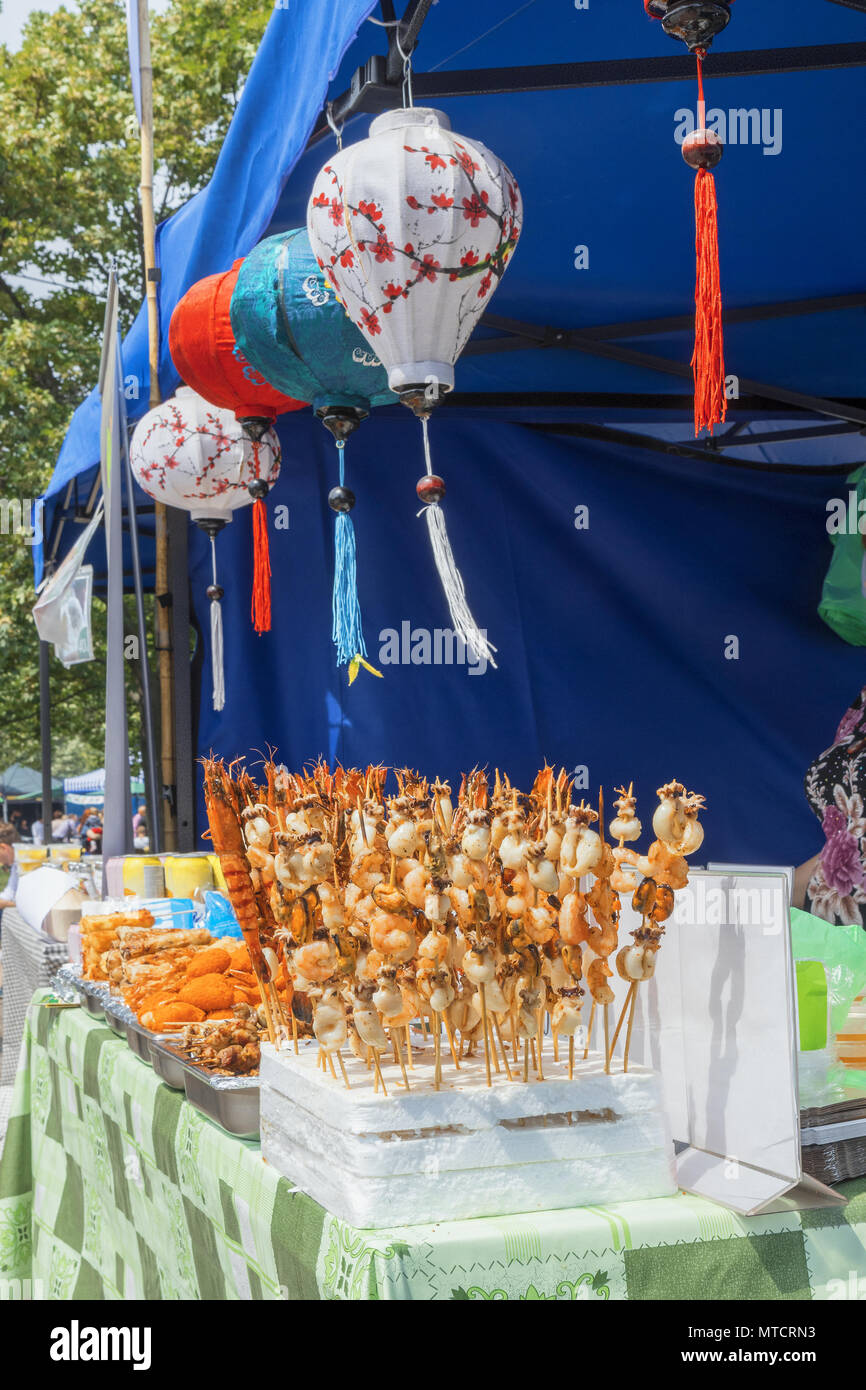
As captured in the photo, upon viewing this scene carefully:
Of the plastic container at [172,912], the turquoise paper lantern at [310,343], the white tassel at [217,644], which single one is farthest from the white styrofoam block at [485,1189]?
the white tassel at [217,644]

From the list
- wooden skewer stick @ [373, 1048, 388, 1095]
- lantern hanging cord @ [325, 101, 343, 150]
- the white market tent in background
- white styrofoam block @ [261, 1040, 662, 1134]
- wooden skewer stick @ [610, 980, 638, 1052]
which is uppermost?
lantern hanging cord @ [325, 101, 343, 150]

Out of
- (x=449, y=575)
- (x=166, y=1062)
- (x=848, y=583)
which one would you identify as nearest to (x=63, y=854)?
(x=848, y=583)

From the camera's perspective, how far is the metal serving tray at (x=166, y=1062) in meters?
1.87

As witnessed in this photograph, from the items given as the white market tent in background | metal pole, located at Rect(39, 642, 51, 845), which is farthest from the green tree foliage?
the white market tent in background

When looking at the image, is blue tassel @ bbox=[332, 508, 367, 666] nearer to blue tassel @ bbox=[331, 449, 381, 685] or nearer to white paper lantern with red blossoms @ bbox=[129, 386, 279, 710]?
blue tassel @ bbox=[331, 449, 381, 685]

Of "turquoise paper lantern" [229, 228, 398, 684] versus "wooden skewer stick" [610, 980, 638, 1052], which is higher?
"turquoise paper lantern" [229, 228, 398, 684]

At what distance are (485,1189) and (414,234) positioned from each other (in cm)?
152

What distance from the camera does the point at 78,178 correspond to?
12.6 m

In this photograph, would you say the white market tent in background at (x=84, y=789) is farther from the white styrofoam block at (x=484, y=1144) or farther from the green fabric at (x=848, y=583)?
the white styrofoam block at (x=484, y=1144)

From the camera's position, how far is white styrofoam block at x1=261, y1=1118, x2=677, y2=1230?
117 cm

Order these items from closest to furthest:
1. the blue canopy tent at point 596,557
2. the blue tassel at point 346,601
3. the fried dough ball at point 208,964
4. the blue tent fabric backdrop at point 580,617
Result: the fried dough ball at point 208,964, the blue tassel at point 346,601, the blue canopy tent at point 596,557, the blue tent fabric backdrop at point 580,617

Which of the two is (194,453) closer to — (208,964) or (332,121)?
(332,121)

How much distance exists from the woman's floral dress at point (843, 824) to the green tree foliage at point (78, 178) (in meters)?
10.1

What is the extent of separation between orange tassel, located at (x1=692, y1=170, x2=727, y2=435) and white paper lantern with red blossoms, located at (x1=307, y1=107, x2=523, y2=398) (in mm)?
486
